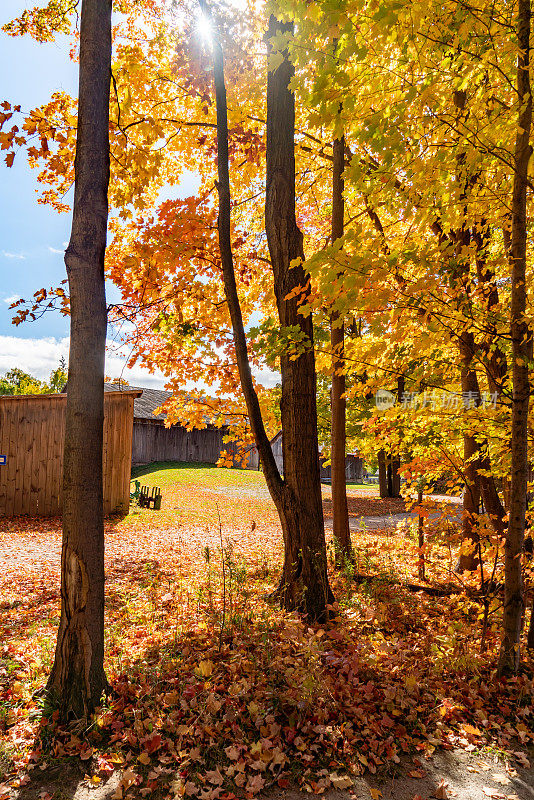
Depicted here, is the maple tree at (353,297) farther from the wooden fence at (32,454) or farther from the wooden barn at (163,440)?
the wooden barn at (163,440)

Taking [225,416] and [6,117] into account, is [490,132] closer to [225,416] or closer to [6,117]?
[6,117]

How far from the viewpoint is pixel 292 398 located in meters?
5.31

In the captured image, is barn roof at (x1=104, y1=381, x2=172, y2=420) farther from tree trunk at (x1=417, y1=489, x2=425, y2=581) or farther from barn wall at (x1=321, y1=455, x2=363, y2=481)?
tree trunk at (x1=417, y1=489, x2=425, y2=581)

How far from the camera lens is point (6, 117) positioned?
3.75 m

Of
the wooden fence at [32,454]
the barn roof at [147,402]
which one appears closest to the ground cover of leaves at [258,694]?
the wooden fence at [32,454]

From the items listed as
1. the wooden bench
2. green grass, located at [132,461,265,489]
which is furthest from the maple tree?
green grass, located at [132,461,265,489]

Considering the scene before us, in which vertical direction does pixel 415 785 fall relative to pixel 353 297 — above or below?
below

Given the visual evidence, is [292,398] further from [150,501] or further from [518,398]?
[150,501]

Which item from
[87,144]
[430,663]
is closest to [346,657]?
[430,663]

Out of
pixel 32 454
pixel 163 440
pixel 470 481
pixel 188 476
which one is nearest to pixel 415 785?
pixel 470 481

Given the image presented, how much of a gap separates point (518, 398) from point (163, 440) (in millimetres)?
30698

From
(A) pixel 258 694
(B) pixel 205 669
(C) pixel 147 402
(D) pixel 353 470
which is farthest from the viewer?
(D) pixel 353 470

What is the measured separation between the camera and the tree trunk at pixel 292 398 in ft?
16.9

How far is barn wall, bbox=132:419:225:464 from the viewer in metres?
31.4
